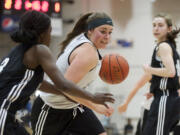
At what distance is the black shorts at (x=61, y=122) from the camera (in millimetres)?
3365

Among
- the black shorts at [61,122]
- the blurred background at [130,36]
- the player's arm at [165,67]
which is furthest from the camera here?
the blurred background at [130,36]

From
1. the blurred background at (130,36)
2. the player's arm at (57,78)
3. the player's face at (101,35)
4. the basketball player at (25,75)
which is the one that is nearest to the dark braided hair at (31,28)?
the basketball player at (25,75)

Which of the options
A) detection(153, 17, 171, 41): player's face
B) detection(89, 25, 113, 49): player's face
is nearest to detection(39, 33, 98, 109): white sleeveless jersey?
detection(89, 25, 113, 49): player's face

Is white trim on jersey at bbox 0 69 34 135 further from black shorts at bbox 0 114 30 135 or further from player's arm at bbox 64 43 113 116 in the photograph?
player's arm at bbox 64 43 113 116

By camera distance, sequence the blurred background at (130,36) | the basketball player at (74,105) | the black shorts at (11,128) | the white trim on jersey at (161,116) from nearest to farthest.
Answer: the black shorts at (11,128), the basketball player at (74,105), the white trim on jersey at (161,116), the blurred background at (130,36)

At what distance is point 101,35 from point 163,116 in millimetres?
1216

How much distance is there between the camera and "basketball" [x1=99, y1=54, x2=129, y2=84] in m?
3.79

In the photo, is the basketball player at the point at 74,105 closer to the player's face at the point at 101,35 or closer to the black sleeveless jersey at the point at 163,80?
Result: the player's face at the point at 101,35

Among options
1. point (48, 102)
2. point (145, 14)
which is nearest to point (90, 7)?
point (145, 14)

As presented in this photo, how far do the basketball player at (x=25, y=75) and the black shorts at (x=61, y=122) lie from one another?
81 cm

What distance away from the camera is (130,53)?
954 cm

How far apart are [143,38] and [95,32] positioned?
6167mm

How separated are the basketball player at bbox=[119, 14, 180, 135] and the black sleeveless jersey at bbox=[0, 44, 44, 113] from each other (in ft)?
6.23

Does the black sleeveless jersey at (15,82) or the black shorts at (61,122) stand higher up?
the black sleeveless jersey at (15,82)
